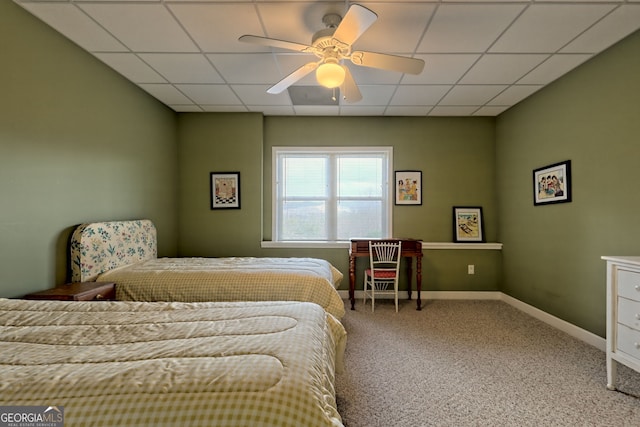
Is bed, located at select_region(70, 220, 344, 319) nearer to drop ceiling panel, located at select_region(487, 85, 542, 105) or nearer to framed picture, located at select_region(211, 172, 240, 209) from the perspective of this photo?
framed picture, located at select_region(211, 172, 240, 209)

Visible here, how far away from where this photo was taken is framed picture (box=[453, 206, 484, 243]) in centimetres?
404

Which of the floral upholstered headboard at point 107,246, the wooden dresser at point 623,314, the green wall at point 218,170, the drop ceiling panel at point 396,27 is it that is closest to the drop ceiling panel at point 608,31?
the drop ceiling panel at point 396,27

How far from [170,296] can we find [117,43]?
6.79ft

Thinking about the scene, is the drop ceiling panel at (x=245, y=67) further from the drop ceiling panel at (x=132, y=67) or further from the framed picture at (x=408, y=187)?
the framed picture at (x=408, y=187)

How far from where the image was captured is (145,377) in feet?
2.80

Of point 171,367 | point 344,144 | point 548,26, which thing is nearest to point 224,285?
point 171,367

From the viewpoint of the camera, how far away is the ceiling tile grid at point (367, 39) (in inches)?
76.0

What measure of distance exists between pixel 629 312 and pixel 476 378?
102 centimetres

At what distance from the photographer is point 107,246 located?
98.8 inches

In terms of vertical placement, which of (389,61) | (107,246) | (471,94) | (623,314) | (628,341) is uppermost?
(471,94)

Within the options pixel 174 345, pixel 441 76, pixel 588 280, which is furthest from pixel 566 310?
A: pixel 174 345

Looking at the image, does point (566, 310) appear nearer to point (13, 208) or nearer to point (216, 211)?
A: point (216, 211)

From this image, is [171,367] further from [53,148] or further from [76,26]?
[76,26]

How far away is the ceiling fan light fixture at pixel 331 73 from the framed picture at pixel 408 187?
2343 millimetres
